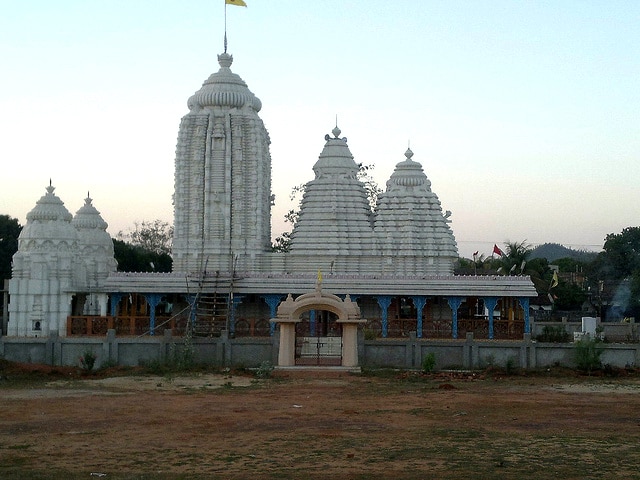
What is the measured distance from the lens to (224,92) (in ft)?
162

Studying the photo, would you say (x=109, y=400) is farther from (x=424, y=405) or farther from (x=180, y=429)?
(x=424, y=405)

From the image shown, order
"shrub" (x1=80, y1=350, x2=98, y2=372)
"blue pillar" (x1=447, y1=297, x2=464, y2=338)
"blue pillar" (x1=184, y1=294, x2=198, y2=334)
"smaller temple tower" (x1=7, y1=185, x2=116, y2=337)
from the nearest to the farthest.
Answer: "shrub" (x1=80, y1=350, x2=98, y2=372) < "blue pillar" (x1=184, y1=294, x2=198, y2=334) < "smaller temple tower" (x1=7, y1=185, x2=116, y2=337) < "blue pillar" (x1=447, y1=297, x2=464, y2=338)

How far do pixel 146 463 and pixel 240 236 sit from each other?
104 ft

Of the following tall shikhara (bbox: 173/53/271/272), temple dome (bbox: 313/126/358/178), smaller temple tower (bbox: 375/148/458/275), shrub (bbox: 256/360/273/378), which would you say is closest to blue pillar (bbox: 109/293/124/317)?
tall shikhara (bbox: 173/53/271/272)

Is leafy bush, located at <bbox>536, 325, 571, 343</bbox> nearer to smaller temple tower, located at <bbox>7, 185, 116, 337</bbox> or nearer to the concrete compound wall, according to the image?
the concrete compound wall

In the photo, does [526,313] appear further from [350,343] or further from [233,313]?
[233,313]

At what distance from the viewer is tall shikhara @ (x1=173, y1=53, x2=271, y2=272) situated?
48844mm

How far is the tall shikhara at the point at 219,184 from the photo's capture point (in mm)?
48844

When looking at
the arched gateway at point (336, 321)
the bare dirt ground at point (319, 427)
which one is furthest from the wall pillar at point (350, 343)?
the bare dirt ground at point (319, 427)

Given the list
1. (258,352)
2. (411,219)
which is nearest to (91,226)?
(411,219)

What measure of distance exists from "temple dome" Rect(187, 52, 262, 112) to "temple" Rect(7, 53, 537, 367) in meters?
0.06

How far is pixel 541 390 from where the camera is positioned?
29.1m

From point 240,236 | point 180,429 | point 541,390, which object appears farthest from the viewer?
point 240,236

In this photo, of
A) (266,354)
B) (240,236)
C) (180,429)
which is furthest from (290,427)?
(240,236)
